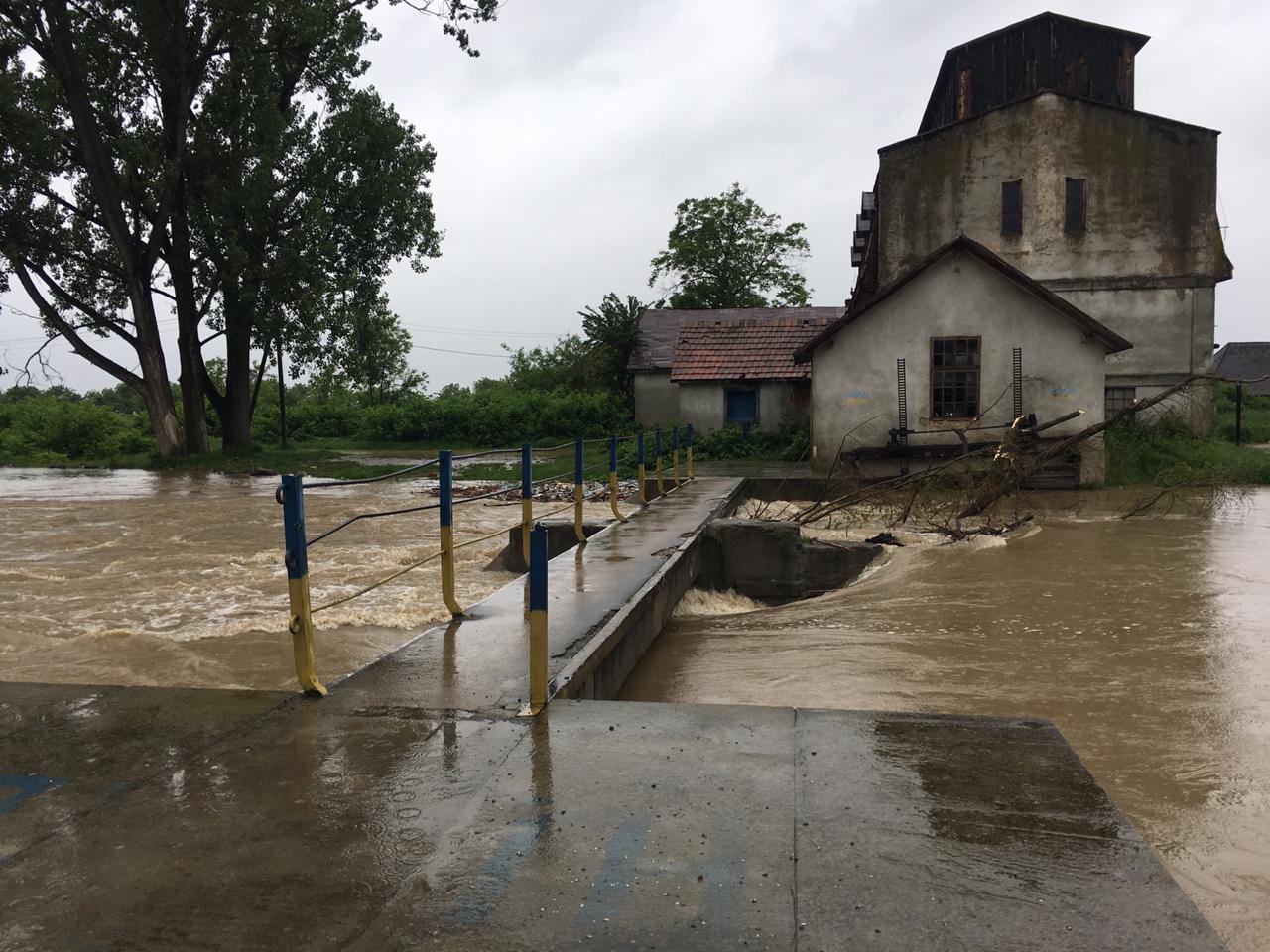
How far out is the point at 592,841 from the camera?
327cm

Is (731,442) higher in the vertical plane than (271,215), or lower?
lower

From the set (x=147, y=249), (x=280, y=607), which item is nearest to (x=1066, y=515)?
(x=280, y=607)

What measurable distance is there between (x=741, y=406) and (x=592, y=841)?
26.3 meters

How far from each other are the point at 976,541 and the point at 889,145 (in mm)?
15501

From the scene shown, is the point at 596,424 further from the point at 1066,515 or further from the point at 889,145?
the point at 1066,515

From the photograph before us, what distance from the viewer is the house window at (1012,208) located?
24.7 m

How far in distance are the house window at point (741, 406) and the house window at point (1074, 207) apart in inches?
365

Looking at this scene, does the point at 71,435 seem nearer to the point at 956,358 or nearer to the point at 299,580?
the point at 956,358

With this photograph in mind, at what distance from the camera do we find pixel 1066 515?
15.9m

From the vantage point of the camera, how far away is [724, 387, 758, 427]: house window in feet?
95.2

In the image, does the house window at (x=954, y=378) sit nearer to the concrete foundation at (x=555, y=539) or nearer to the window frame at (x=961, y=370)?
the window frame at (x=961, y=370)

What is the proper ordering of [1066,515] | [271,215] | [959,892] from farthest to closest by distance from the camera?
[271,215] < [1066,515] < [959,892]

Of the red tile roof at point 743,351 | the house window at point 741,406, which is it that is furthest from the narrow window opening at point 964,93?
the house window at point 741,406

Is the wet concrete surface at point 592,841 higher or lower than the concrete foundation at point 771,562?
higher
